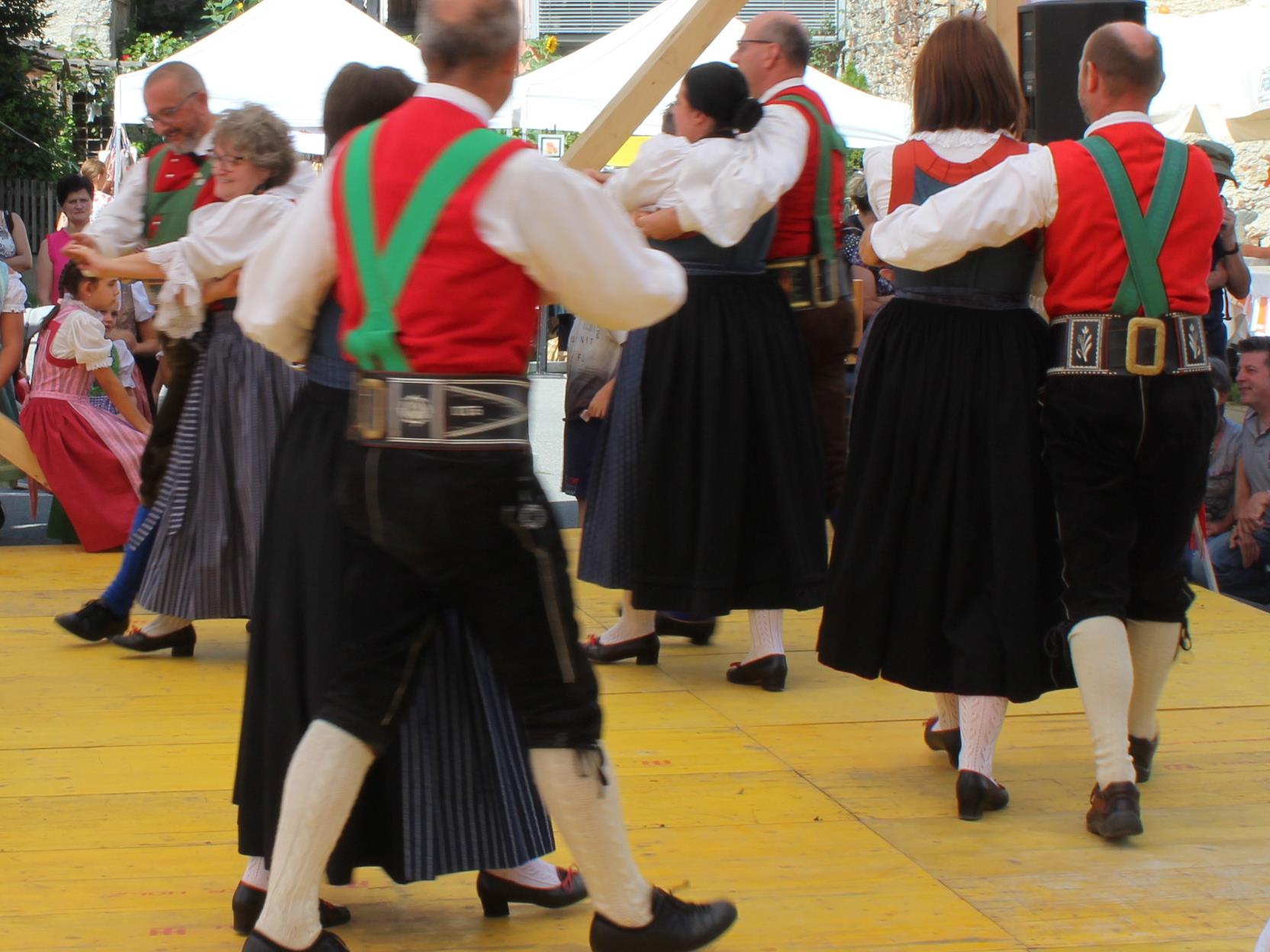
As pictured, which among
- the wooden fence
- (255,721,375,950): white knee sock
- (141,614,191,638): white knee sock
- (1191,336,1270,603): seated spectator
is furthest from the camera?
the wooden fence

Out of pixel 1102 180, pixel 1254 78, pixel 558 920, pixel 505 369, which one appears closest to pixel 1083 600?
pixel 1102 180

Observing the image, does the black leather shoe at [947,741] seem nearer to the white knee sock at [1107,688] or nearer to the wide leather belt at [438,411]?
the white knee sock at [1107,688]

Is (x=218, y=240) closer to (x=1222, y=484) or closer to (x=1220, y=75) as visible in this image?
(x=1222, y=484)

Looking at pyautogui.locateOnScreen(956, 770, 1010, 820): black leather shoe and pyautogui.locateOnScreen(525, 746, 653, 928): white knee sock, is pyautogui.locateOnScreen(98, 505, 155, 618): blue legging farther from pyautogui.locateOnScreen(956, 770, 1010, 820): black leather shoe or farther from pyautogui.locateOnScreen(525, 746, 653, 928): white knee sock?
pyautogui.locateOnScreen(525, 746, 653, 928): white knee sock

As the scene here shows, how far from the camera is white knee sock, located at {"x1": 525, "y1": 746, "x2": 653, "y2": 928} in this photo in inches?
102

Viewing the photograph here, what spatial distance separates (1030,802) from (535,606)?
67.1 inches

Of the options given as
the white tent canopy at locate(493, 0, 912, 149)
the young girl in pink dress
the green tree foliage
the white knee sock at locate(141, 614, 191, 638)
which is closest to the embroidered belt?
the white knee sock at locate(141, 614, 191, 638)

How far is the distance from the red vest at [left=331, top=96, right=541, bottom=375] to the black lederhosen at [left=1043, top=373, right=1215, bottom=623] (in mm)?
1509

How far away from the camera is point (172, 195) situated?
4750 mm

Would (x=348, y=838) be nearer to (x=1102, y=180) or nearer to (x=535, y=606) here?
(x=535, y=606)

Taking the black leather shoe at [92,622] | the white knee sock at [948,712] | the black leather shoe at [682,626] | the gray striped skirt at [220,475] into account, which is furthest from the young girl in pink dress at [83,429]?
the white knee sock at [948,712]

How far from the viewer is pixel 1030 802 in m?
3.79

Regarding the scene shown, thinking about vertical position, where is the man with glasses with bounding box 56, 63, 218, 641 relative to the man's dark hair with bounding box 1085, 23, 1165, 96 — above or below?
below

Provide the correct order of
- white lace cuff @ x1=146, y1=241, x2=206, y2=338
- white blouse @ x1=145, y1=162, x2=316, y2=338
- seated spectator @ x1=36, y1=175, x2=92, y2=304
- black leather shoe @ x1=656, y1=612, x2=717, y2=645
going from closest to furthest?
white blouse @ x1=145, y1=162, x2=316, y2=338 → white lace cuff @ x1=146, y1=241, x2=206, y2=338 → black leather shoe @ x1=656, y1=612, x2=717, y2=645 → seated spectator @ x1=36, y1=175, x2=92, y2=304
